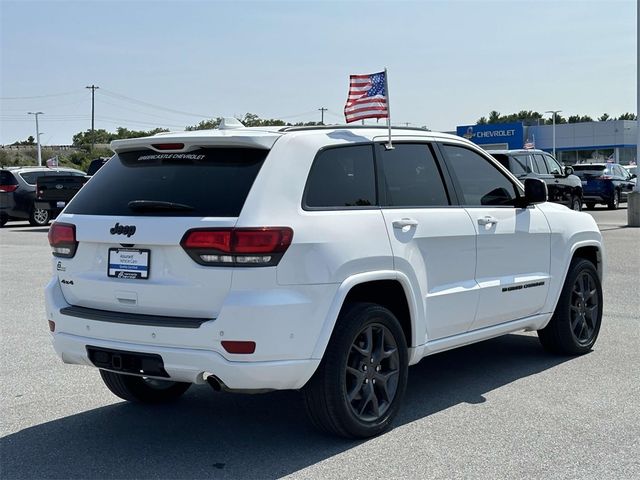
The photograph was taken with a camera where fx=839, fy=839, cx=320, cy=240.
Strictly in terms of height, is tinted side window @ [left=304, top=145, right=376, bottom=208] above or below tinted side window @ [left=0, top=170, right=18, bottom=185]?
below

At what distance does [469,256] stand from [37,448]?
3.06 m

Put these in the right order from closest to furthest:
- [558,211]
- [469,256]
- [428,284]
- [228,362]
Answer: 1. [228,362]
2. [428,284]
3. [469,256]
4. [558,211]

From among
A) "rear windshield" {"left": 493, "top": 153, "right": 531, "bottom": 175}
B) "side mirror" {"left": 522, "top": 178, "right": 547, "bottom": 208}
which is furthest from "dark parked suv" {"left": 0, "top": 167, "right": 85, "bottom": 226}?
"side mirror" {"left": 522, "top": 178, "right": 547, "bottom": 208}

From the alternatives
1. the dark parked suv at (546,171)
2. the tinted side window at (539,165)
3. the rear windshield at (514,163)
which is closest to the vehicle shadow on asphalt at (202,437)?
the rear windshield at (514,163)

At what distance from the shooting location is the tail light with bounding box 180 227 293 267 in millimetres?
4418

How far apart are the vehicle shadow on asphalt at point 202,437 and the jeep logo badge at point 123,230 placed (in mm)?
1272

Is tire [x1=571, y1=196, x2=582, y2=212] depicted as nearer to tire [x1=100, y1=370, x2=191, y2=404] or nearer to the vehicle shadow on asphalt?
the vehicle shadow on asphalt

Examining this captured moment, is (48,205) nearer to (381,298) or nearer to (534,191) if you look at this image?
(534,191)

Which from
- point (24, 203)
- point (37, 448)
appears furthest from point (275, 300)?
point (24, 203)

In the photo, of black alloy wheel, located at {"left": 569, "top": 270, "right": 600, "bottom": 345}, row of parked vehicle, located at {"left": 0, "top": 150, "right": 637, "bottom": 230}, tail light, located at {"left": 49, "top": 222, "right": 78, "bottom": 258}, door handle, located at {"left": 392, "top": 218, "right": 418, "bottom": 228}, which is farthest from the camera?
row of parked vehicle, located at {"left": 0, "top": 150, "right": 637, "bottom": 230}

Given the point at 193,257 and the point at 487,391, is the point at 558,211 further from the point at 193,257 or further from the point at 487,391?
the point at 193,257

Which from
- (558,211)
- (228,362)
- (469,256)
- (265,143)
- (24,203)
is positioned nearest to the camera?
(228,362)

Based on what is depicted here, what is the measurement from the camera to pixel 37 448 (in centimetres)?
494

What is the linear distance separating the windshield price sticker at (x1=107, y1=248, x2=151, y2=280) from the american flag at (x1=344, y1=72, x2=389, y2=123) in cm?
498
